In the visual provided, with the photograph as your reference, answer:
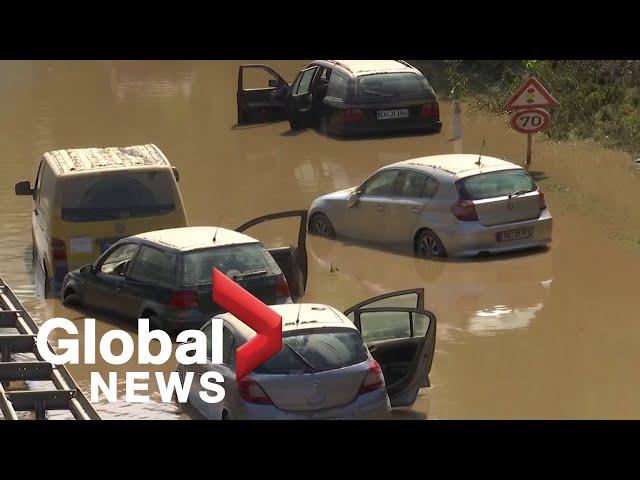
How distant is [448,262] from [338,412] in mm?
7587

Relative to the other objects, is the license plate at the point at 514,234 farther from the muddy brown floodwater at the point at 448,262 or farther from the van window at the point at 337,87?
the van window at the point at 337,87

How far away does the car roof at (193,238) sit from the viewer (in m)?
16.3

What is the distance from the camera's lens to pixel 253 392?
1248 cm

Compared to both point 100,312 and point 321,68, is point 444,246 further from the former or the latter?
point 321,68

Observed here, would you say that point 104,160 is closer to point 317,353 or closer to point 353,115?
point 317,353

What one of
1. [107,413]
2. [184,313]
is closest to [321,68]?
[184,313]

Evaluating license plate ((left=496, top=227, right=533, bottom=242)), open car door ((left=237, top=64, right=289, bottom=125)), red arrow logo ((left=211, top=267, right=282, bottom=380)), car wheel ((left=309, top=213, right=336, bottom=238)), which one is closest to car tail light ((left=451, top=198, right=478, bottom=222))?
license plate ((left=496, top=227, right=533, bottom=242))

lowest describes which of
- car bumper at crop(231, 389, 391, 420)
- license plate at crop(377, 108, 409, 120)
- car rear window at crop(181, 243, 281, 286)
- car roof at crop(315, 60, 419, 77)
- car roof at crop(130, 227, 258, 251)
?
car bumper at crop(231, 389, 391, 420)

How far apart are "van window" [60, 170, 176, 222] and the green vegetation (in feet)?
35.3

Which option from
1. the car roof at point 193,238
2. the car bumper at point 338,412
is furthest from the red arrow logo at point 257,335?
the car roof at point 193,238

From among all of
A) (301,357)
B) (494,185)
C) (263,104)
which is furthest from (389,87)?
(301,357)

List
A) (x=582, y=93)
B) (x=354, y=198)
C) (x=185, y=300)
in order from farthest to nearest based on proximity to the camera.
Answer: (x=582, y=93) → (x=354, y=198) → (x=185, y=300)

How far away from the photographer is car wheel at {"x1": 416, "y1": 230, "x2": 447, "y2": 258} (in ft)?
65.7

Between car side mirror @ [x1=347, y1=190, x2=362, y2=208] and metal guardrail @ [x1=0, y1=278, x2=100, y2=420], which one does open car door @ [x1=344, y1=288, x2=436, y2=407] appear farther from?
car side mirror @ [x1=347, y1=190, x2=362, y2=208]
